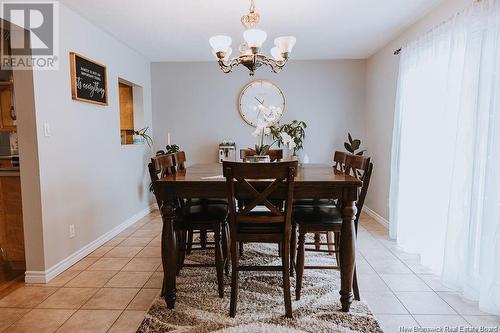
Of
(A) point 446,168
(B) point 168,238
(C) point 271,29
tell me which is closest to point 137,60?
(C) point 271,29

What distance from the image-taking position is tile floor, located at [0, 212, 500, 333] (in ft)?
6.38

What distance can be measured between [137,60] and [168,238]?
3.21 metres

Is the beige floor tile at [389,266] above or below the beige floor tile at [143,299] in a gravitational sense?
above

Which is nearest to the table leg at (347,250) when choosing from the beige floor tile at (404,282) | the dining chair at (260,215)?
the dining chair at (260,215)

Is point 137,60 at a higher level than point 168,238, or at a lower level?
higher

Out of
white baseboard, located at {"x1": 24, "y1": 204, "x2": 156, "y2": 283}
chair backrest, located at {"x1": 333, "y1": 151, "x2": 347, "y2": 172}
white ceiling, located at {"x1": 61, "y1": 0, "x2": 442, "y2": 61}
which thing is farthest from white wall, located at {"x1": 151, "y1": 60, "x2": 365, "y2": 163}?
chair backrest, located at {"x1": 333, "y1": 151, "x2": 347, "y2": 172}

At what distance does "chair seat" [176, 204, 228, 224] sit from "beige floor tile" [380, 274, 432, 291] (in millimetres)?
1410

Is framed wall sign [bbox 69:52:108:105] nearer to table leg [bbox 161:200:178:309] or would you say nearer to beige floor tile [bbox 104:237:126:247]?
beige floor tile [bbox 104:237:126:247]

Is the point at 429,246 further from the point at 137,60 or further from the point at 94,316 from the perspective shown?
→ the point at 137,60

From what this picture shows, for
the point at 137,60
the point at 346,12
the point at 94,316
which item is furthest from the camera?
the point at 137,60

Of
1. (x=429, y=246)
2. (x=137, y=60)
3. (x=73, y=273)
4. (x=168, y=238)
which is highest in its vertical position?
(x=137, y=60)

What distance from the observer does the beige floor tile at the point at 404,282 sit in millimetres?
2373

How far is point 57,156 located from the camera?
2676 mm

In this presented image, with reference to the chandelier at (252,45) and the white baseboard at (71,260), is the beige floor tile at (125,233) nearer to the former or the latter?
the white baseboard at (71,260)
